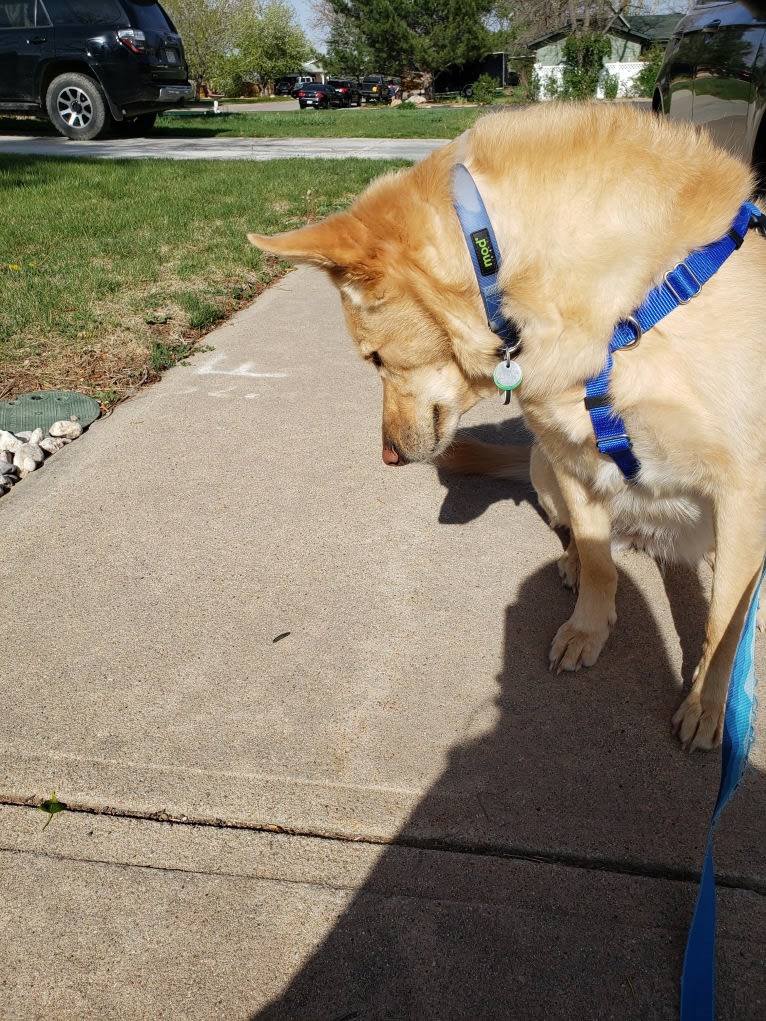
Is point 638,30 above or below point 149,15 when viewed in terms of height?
above

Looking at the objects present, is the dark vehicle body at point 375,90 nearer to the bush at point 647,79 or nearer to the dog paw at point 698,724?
the bush at point 647,79

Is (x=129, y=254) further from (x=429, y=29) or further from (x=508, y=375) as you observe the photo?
(x=429, y=29)

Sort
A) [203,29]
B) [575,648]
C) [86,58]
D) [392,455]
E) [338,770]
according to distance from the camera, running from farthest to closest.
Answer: [203,29]
[86,58]
[392,455]
[575,648]
[338,770]

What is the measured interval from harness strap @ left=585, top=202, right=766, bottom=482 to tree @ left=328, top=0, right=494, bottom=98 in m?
62.9

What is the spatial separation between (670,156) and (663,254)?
0.28 metres

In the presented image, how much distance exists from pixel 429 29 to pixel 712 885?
219 ft

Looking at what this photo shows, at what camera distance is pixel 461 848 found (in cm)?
187

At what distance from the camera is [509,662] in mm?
2504

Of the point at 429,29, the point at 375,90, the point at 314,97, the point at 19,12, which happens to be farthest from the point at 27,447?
the point at 429,29

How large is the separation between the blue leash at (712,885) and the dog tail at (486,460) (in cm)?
180

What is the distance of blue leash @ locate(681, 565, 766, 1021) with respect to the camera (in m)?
1.50

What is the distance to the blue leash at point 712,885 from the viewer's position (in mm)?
1497

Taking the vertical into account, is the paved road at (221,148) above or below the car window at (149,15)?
below

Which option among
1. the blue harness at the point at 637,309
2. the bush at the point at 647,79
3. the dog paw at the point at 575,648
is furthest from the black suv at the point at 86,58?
the bush at the point at 647,79
